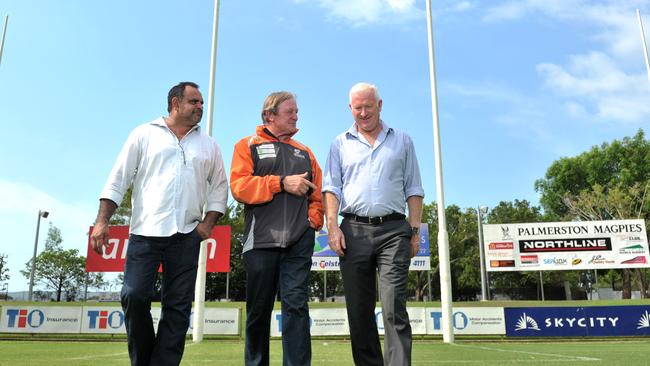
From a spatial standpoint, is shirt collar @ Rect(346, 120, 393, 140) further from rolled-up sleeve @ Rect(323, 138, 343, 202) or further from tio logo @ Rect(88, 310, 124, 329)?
tio logo @ Rect(88, 310, 124, 329)

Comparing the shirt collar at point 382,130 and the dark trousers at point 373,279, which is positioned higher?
the shirt collar at point 382,130

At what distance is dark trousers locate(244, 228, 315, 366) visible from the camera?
3117mm

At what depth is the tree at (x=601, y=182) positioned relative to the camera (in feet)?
133

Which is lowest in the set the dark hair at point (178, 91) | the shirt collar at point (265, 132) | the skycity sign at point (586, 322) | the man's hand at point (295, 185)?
the skycity sign at point (586, 322)

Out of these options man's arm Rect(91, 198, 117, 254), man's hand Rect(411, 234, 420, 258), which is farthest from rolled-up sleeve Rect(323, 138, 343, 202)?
man's arm Rect(91, 198, 117, 254)

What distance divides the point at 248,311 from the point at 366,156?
4.48ft

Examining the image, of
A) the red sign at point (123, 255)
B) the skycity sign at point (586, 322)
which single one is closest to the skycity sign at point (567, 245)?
the skycity sign at point (586, 322)

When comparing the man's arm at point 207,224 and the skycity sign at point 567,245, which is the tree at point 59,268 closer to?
the skycity sign at point 567,245

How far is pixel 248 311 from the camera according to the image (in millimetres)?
3287

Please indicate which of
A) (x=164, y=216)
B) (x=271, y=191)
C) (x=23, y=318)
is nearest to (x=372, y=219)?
(x=271, y=191)

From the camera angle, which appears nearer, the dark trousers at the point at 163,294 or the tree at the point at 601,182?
the dark trousers at the point at 163,294

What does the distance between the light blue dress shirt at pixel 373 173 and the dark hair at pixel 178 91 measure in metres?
1.15

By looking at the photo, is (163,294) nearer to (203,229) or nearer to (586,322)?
(203,229)

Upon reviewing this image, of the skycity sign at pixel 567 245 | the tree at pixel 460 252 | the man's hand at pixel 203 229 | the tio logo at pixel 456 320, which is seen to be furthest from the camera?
the tree at pixel 460 252
